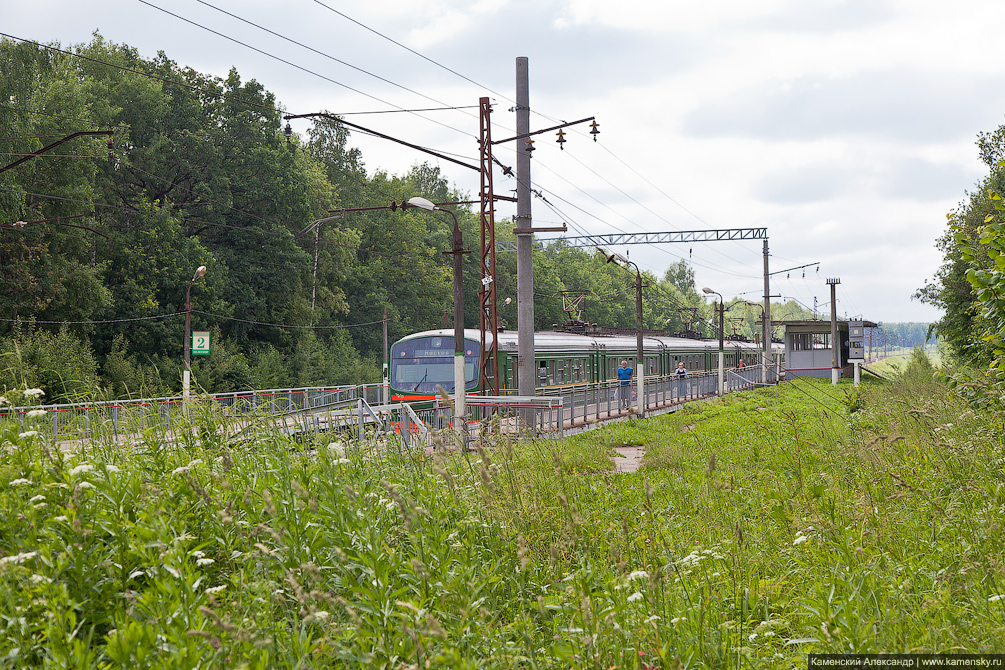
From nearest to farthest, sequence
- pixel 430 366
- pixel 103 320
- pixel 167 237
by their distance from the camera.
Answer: pixel 430 366, pixel 103 320, pixel 167 237

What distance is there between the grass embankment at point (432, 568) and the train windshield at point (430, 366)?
17275mm

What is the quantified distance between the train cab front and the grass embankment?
17251 millimetres

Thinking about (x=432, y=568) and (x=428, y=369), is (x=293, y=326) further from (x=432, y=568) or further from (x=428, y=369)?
(x=432, y=568)

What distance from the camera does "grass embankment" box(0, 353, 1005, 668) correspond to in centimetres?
325

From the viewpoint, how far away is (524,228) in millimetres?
16391

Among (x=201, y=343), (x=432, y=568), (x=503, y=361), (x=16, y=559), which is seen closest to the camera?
(x=16, y=559)

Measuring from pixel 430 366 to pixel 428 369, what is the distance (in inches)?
4.3

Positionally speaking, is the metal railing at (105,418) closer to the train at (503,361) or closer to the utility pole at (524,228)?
the utility pole at (524,228)

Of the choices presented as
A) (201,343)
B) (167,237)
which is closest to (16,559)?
(201,343)

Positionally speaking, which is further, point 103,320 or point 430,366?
point 103,320

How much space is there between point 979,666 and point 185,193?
45502 mm

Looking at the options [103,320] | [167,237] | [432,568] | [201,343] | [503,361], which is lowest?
[432,568]

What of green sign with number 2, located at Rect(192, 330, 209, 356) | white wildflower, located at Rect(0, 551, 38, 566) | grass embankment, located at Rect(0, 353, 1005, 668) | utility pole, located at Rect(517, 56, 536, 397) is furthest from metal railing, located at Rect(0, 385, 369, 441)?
green sign with number 2, located at Rect(192, 330, 209, 356)

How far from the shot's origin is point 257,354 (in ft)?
140
